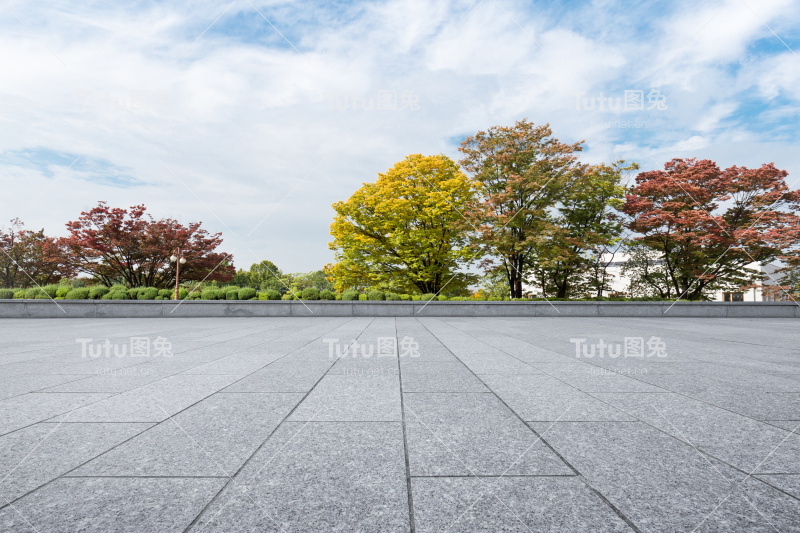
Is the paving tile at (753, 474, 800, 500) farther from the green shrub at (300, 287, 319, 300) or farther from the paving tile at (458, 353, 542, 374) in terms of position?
the green shrub at (300, 287, 319, 300)

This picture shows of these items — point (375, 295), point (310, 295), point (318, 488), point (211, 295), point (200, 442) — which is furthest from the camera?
point (375, 295)

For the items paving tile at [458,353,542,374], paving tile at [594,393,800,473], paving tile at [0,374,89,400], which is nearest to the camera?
paving tile at [594,393,800,473]

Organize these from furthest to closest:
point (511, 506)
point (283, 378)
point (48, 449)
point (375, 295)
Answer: point (375, 295), point (283, 378), point (48, 449), point (511, 506)

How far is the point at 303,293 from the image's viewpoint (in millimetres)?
19062

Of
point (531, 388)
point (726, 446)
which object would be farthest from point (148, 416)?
point (726, 446)

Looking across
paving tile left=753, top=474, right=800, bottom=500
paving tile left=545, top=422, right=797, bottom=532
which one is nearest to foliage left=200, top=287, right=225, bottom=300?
paving tile left=545, top=422, right=797, bottom=532

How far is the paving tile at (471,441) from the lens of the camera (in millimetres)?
2576

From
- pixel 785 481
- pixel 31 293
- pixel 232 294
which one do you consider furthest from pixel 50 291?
pixel 785 481

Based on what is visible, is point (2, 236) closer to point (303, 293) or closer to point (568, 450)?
point (303, 293)

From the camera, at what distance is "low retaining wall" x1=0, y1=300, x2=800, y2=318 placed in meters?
17.7

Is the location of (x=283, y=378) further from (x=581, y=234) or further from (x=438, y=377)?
(x=581, y=234)

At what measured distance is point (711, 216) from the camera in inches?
819

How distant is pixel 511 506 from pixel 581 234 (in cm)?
2291

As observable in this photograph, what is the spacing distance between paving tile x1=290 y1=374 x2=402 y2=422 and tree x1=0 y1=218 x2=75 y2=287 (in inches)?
1184
